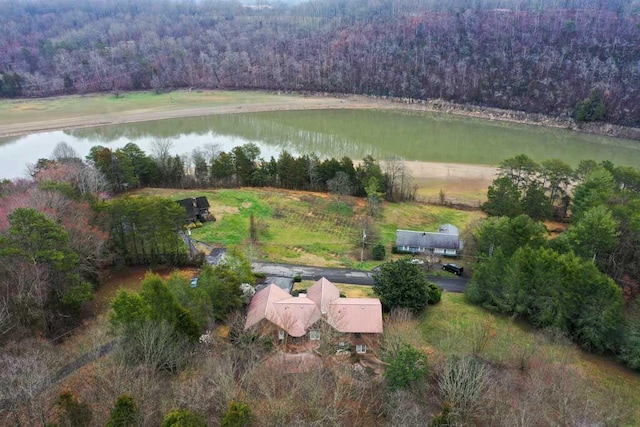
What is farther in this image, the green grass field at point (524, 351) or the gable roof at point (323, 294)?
the gable roof at point (323, 294)

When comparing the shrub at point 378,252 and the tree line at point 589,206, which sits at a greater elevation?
the tree line at point 589,206

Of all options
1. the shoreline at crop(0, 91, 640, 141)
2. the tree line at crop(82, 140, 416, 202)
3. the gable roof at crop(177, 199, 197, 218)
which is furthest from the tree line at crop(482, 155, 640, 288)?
the shoreline at crop(0, 91, 640, 141)

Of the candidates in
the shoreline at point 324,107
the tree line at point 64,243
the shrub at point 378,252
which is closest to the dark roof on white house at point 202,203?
the tree line at point 64,243

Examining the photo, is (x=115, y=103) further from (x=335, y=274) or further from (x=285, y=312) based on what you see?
(x=285, y=312)

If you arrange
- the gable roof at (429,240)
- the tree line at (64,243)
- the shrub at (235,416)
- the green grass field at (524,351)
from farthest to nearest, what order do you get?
the gable roof at (429,240)
the tree line at (64,243)
the green grass field at (524,351)
the shrub at (235,416)

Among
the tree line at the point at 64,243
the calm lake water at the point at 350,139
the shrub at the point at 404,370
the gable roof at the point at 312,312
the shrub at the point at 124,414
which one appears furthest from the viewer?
the calm lake water at the point at 350,139

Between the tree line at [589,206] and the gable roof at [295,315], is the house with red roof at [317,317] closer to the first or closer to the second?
the gable roof at [295,315]

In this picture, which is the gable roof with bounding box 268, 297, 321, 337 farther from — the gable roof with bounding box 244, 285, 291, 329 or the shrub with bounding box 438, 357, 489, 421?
the shrub with bounding box 438, 357, 489, 421

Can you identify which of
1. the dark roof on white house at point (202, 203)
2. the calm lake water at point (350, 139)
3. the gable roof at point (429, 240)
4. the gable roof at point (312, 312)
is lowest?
the calm lake water at point (350, 139)
